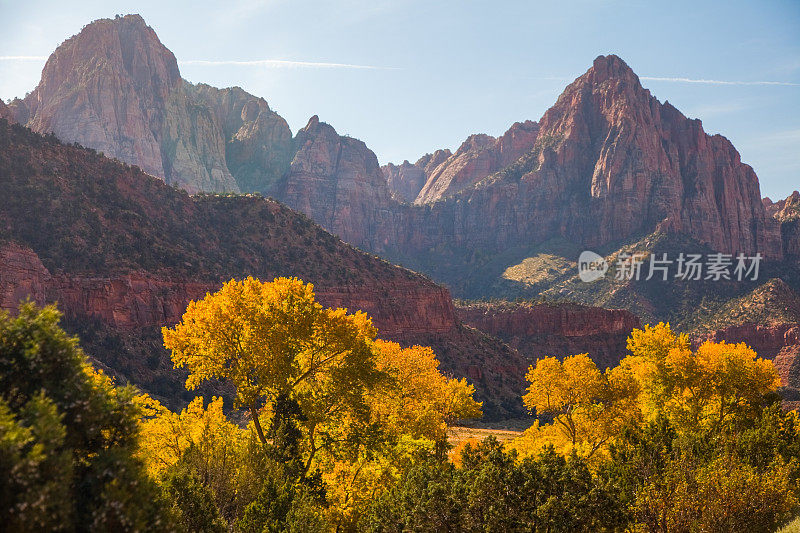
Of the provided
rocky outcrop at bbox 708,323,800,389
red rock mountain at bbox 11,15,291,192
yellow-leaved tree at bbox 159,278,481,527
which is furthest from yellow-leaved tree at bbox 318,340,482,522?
red rock mountain at bbox 11,15,291,192

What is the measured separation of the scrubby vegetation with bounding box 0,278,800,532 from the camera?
35.1 feet

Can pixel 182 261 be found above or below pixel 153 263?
above

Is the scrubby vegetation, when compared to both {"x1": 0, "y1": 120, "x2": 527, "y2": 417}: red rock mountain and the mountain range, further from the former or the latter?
the mountain range

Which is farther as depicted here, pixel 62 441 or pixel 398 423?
pixel 398 423

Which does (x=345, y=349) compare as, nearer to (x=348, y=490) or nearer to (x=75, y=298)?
(x=348, y=490)

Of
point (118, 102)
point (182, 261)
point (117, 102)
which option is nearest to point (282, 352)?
point (182, 261)

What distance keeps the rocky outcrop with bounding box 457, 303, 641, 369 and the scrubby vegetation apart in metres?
88.1

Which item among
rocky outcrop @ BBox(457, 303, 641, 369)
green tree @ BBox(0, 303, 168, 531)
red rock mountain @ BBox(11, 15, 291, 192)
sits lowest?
rocky outcrop @ BBox(457, 303, 641, 369)

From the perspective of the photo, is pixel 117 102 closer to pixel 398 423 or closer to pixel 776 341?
pixel 398 423

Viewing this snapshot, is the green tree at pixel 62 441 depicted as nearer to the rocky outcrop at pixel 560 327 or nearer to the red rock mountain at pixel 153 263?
the red rock mountain at pixel 153 263

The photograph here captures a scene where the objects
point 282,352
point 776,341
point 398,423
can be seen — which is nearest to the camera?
point 282,352

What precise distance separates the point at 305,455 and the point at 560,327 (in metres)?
108

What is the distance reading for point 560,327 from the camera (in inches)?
4894

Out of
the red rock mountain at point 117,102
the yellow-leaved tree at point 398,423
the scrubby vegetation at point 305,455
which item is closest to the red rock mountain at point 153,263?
the yellow-leaved tree at point 398,423
